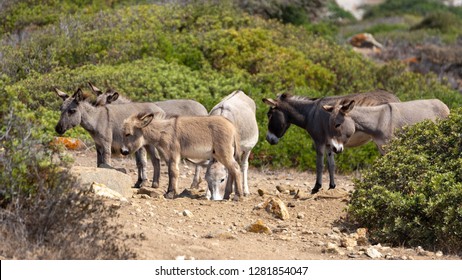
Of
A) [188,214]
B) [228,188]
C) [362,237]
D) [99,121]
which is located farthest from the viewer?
[99,121]

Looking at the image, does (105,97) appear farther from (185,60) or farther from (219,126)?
(185,60)

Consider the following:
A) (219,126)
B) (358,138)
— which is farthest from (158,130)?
(358,138)

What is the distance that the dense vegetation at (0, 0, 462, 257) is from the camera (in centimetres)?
1975

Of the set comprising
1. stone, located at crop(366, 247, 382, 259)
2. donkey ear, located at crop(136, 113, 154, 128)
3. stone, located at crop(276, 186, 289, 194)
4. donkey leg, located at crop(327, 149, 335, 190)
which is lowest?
stone, located at crop(276, 186, 289, 194)

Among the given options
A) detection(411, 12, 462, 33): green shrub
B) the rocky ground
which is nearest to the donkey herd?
the rocky ground

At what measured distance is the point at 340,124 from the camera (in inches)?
583

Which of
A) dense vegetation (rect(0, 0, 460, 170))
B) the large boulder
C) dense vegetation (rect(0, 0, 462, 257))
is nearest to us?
the large boulder

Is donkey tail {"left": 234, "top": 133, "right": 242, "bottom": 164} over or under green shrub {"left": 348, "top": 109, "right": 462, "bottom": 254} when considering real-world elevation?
under

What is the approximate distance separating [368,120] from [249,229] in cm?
411

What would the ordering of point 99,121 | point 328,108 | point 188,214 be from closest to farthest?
point 188,214 < point 99,121 < point 328,108

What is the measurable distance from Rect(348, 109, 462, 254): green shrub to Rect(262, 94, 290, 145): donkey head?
10.4ft

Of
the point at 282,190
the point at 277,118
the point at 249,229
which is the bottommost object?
the point at 282,190

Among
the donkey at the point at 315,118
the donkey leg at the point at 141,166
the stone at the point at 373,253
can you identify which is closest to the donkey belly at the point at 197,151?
the donkey leg at the point at 141,166

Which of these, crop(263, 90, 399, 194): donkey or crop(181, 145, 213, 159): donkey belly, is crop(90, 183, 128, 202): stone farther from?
crop(263, 90, 399, 194): donkey
